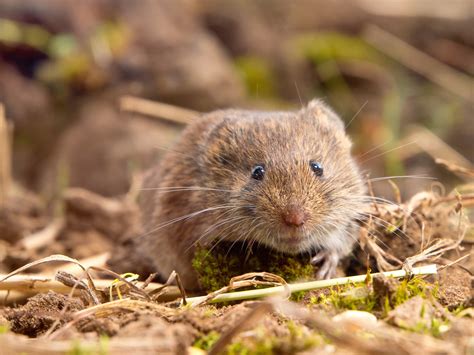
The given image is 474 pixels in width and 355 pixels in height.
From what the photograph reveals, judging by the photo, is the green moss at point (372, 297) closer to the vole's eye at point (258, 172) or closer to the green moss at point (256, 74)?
the vole's eye at point (258, 172)

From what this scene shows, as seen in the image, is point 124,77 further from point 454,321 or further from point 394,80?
point 454,321

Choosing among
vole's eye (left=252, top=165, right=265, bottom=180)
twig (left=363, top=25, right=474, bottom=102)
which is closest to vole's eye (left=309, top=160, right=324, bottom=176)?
vole's eye (left=252, top=165, right=265, bottom=180)

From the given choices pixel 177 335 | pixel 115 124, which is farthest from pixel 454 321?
pixel 115 124

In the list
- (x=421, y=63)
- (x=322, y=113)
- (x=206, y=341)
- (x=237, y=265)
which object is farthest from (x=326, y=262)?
(x=421, y=63)

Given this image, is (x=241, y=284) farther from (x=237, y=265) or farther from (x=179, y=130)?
(x=179, y=130)

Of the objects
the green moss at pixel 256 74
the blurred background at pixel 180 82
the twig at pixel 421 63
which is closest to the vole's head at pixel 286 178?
the blurred background at pixel 180 82
